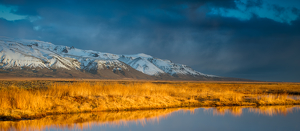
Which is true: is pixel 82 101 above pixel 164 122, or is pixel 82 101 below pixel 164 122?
above

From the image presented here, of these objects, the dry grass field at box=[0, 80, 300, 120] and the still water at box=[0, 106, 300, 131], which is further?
the dry grass field at box=[0, 80, 300, 120]

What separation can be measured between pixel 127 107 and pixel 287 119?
30.2 ft

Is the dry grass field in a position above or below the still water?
above

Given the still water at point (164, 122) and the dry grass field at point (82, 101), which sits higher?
the dry grass field at point (82, 101)

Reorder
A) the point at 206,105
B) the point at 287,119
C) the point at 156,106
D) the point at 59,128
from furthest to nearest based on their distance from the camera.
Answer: the point at 206,105
the point at 156,106
the point at 287,119
the point at 59,128

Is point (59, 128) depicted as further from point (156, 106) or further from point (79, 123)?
point (156, 106)

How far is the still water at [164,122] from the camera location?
11.3 m

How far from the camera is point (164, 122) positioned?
12.5 m

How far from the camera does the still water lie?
37.0 feet

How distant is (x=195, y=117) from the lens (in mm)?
13898

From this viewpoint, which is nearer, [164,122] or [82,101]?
[164,122]

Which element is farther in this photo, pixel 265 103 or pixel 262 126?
pixel 265 103

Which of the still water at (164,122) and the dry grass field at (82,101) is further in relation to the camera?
the dry grass field at (82,101)

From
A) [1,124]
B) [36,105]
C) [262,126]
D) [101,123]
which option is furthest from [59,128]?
[262,126]
